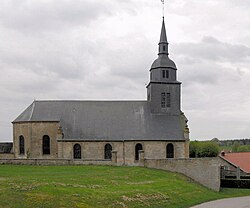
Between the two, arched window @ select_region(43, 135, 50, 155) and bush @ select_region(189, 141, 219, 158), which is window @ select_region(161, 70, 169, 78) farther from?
bush @ select_region(189, 141, 219, 158)

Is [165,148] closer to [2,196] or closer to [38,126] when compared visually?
[38,126]

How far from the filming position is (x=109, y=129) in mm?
49438

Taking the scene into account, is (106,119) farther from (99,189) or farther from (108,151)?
(99,189)

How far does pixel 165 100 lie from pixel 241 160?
1691 centimetres

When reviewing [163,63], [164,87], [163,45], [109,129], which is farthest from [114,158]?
[163,45]

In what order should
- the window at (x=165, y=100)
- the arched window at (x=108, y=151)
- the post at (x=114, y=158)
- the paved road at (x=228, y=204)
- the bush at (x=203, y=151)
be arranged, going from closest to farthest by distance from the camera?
1. the paved road at (x=228, y=204)
2. the post at (x=114, y=158)
3. the arched window at (x=108, y=151)
4. the window at (x=165, y=100)
5. the bush at (x=203, y=151)

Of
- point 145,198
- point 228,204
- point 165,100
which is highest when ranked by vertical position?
point 165,100

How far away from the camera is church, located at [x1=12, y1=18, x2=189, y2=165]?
48594 millimetres

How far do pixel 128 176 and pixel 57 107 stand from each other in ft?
57.1

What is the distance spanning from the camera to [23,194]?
2594cm

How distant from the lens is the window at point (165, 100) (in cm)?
5153

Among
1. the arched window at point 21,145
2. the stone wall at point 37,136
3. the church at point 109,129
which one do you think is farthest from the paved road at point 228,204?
the arched window at point 21,145

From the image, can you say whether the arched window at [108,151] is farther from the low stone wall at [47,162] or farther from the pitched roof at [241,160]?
the pitched roof at [241,160]

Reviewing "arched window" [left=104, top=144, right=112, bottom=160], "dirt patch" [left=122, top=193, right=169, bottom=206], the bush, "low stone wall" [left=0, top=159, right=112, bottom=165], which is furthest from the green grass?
the bush
